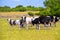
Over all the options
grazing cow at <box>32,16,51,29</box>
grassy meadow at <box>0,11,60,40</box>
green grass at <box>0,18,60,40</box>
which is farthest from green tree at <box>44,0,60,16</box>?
green grass at <box>0,18,60,40</box>

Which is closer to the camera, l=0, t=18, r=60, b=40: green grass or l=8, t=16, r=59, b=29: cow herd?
l=0, t=18, r=60, b=40: green grass

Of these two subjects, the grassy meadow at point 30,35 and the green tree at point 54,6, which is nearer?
the grassy meadow at point 30,35

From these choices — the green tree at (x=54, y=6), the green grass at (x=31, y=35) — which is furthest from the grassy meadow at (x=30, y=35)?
the green tree at (x=54, y=6)

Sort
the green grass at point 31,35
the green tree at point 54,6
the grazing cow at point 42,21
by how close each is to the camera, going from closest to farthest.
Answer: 1. the green grass at point 31,35
2. the grazing cow at point 42,21
3. the green tree at point 54,6

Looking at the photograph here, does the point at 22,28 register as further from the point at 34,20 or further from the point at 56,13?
the point at 56,13

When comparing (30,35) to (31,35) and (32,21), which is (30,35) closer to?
(31,35)

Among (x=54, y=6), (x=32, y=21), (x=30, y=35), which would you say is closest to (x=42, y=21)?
(x=32, y=21)

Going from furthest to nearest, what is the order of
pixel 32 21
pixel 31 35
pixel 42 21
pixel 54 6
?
pixel 54 6 < pixel 42 21 < pixel 32 21 < pixel 31 35

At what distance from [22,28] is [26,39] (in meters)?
8.64

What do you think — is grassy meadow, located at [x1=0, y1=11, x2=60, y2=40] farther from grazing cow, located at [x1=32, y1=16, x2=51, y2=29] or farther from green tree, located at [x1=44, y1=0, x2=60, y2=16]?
green tree, located at [x1=44, y1=0, x2=60, y2=16]

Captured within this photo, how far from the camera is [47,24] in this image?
1076 inches

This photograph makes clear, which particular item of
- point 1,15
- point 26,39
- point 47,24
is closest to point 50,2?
point 1,15

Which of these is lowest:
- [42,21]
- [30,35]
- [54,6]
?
[30,35]

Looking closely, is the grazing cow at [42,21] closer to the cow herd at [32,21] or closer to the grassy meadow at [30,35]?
the cow herd at [32,21]
